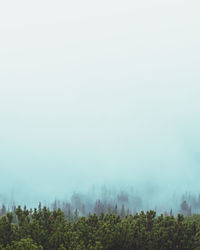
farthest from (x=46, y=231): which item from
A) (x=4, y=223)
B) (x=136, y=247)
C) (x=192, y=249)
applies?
(x=192, y=249)

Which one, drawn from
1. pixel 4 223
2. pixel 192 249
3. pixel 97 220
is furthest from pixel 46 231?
pixel 192 249

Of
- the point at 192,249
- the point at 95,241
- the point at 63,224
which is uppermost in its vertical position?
the point at 63,224

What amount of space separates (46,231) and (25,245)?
1.78 meters

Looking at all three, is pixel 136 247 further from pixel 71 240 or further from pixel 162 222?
pixel 71 240

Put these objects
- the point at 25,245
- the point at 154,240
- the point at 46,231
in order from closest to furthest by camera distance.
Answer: the point at 25,245
the point at 46,231
the point at 154,240

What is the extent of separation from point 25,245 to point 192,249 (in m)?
6.00

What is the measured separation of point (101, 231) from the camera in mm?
8891

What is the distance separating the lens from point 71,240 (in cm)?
823

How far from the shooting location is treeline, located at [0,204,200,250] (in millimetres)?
8664

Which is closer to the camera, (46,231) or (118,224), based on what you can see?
(46,231)

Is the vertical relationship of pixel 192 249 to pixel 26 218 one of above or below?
below

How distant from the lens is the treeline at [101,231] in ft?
28.4

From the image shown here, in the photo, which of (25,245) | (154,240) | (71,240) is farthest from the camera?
(154,240)

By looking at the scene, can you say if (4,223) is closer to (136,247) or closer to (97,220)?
(97,220)
